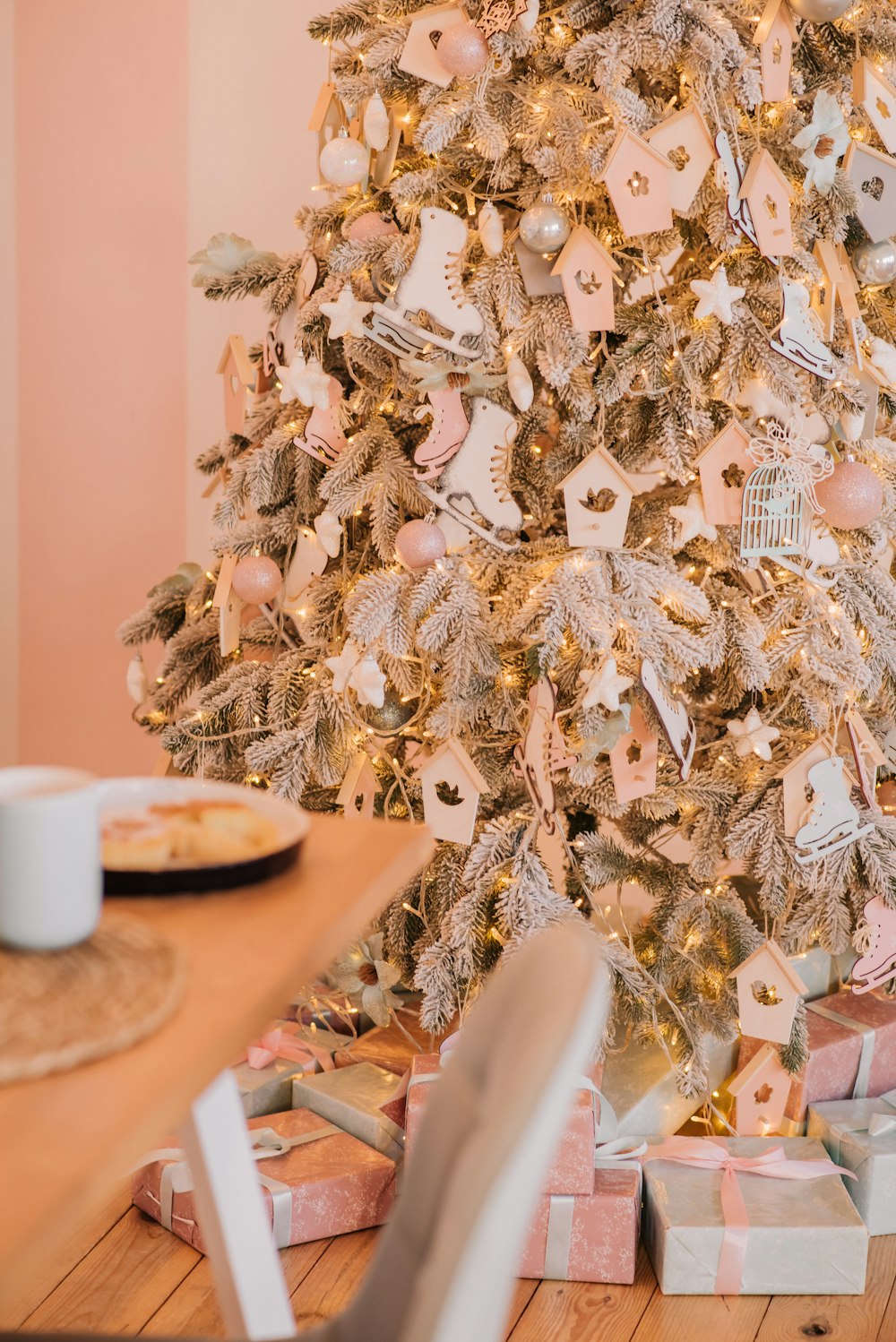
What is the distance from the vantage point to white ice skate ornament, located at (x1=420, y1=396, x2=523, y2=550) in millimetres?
1577

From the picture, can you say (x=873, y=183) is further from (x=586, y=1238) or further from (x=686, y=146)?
(x=586, y=1238)

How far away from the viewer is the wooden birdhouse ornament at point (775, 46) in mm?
1500

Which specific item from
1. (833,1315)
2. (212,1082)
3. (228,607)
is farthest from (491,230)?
(833,1315)

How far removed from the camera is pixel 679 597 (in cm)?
152

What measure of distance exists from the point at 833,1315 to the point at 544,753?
0.73 meters

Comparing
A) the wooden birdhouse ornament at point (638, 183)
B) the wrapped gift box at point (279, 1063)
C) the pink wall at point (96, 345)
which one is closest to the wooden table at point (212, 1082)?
the wrapped gift box at point (279, 1063)

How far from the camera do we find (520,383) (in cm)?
154

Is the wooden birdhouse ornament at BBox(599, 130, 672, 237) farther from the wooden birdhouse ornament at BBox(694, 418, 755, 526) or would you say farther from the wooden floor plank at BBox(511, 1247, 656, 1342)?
the wooden floor plank at BBox(511, 1247, 656, 1342)

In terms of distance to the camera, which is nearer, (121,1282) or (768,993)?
(121,1282)

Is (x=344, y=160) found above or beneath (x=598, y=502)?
above

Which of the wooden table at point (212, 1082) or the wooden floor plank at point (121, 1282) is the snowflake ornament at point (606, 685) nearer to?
the wooden table at point (212, 1082)

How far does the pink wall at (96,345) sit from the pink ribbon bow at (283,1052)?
3.38 ft

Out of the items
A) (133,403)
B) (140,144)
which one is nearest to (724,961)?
(133,403)

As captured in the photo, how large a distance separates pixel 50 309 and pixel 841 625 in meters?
1.81
